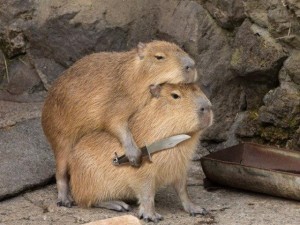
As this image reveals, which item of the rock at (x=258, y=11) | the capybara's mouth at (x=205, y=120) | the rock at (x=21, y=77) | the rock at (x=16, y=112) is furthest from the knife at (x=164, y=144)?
the rock at (x=21, y=77)

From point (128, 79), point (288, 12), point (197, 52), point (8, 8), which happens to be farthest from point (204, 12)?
point (8, 8)

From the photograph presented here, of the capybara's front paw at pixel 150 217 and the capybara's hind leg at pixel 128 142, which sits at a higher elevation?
the capybara's hind leg at pixel 128 142

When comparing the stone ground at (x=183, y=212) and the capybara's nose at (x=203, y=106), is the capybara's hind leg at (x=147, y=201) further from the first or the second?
the capybara's nose at (x=203, y=106)

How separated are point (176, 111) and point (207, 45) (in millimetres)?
1256

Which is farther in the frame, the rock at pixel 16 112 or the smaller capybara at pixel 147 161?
the rock at pixel 16 112

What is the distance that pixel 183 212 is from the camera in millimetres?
5801

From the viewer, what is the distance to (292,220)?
5520 millimetres

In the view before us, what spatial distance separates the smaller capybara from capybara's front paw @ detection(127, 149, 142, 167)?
0.04 metres

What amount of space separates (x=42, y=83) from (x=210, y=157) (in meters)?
1.85

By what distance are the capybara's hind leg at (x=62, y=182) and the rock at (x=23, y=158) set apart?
0.28 m

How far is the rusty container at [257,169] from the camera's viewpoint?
5.75 metres

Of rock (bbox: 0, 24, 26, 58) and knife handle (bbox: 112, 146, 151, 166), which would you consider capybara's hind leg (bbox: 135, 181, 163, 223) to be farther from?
rock (bbox: 0, 24, 26, 58)

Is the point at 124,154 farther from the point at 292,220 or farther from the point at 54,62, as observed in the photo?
the point at 54,62

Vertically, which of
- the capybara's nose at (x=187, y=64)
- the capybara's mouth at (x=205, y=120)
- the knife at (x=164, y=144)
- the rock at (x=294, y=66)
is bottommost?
the knife at (x=164, y=144)
